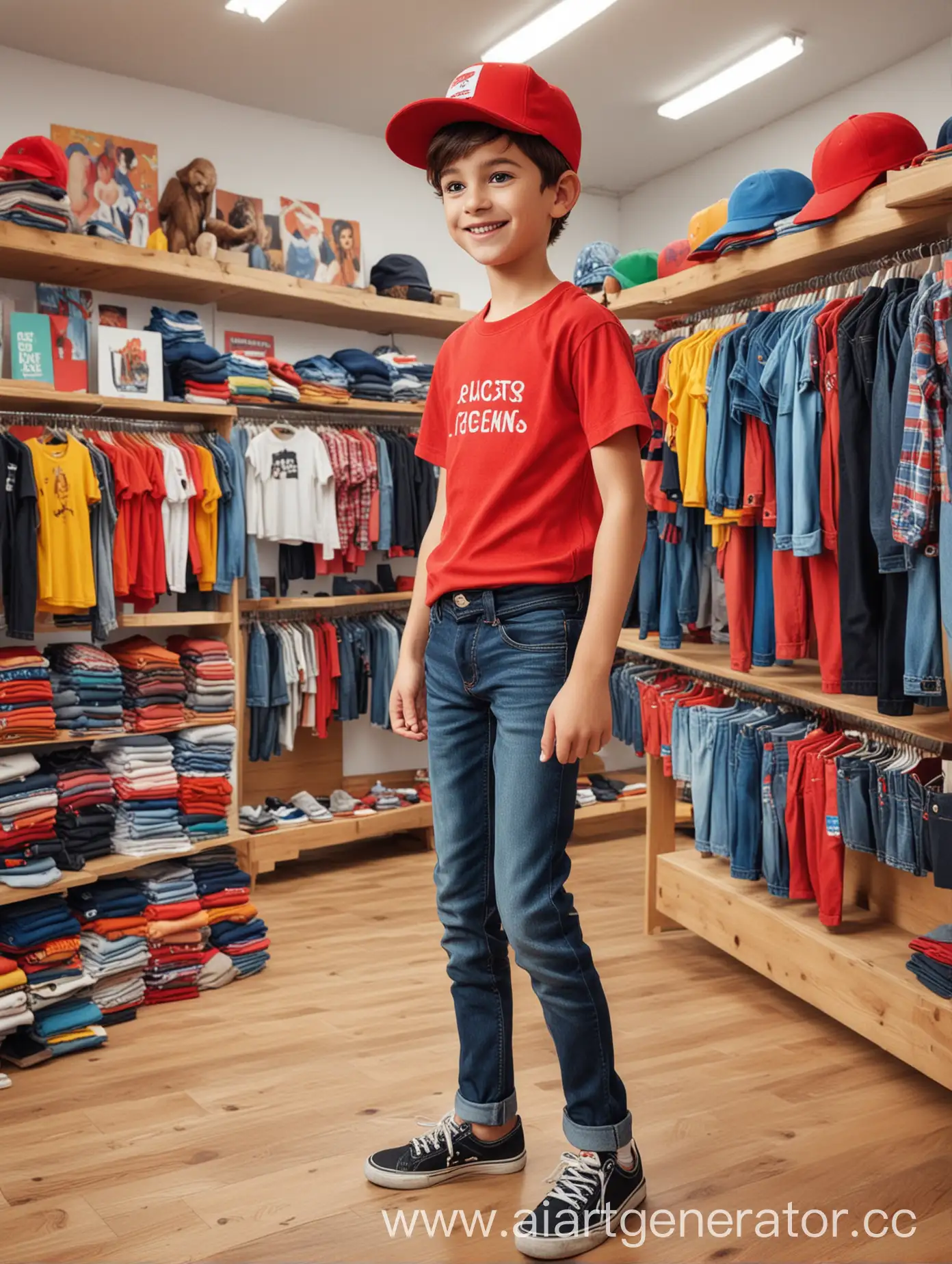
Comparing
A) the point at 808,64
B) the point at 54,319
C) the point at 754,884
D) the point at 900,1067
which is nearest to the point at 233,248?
the point at 54,319

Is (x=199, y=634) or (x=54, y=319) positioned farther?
(x=199, y=634)

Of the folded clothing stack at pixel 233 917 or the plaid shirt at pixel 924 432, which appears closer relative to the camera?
the plaid shirt at pixel 924 432

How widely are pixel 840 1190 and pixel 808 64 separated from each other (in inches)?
178

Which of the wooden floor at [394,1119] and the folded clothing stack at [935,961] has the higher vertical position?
the folded clothing stack at [935,961]

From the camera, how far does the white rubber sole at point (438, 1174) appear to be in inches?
84.2

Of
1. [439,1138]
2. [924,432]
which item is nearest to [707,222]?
[924,432]

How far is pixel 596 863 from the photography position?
488 cm

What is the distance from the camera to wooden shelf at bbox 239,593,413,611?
4.78m

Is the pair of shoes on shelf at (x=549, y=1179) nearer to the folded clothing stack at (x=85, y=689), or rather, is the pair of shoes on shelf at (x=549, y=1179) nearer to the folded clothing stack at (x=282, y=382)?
the folded clothing stack at (x=85, y=689)

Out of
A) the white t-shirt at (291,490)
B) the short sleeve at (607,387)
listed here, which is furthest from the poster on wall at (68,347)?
the short sleeve at (607,387)

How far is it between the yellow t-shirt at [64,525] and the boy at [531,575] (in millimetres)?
2124

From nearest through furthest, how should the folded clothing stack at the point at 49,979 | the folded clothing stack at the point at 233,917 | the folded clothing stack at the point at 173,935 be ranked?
the folded clothing stack at the point at 49,979, the folded clothing stack at the point at 173,935, the folded clothing stack at the point at 233,917

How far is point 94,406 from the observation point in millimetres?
3977

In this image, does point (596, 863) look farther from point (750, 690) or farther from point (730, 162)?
point (730, 162)
